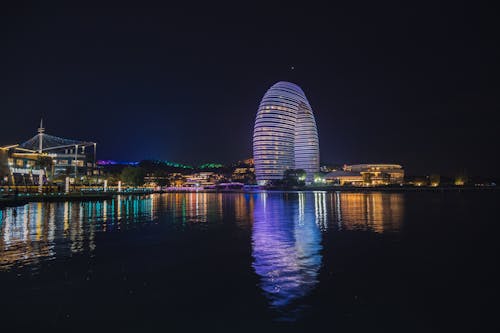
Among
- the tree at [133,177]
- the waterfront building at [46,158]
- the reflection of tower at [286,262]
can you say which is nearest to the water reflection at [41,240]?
the reflection of tower at [286,262]

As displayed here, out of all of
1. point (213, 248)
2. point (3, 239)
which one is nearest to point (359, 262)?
point (213, 248)

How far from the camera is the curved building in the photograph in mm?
148375

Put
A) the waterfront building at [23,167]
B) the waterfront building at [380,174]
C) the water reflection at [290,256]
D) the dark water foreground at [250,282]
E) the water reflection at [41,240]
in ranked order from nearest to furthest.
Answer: the dark water foreground at [250,282] < the water reflection at [290,256] < the water reflection at [41,240] < the waterfront building at [23,167] < the waterfront building at [380,174]

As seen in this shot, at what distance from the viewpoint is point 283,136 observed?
150500mm

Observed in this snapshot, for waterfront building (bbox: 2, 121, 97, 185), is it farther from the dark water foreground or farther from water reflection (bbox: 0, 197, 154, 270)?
the dark water foreground

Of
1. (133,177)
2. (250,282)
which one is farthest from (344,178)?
(250,282)

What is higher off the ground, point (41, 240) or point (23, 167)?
point (23, 167)

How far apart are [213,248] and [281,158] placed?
13347 centimetres

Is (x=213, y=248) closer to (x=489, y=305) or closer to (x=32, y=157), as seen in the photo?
(x=489, y=305)

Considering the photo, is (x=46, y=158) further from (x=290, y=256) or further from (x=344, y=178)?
(x=344, y=178)

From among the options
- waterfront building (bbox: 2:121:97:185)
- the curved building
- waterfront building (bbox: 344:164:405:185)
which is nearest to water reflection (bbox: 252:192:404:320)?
waterfront building (bbox: 2:121:97:185)

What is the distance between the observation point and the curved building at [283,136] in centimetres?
14838

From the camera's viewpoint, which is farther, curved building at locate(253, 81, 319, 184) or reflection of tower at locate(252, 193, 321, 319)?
curved building at locate(253, 81, 319, 184)

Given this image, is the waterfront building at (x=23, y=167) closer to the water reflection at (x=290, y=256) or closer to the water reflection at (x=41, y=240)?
the water reflection at (x=41, y=240)
